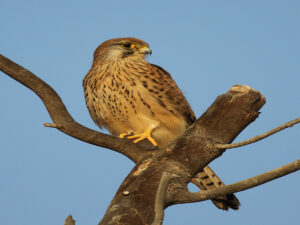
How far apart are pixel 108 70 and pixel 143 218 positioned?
178 centimetres

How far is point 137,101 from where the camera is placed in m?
3.99

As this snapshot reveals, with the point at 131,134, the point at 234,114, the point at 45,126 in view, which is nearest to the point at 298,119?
the point at 234,114

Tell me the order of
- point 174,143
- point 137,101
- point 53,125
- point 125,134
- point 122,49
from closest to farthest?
point 53,125 → point 174,143 → point 137,101 → point 125,134 → point 122,49

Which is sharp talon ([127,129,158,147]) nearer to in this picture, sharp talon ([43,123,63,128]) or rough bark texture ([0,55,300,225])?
rough bark texture ([0,55,300,225])

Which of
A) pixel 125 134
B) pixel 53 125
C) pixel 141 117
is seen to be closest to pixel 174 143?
pixel 53 125

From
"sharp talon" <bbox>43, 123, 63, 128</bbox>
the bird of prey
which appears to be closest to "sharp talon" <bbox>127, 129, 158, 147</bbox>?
the bird of prey

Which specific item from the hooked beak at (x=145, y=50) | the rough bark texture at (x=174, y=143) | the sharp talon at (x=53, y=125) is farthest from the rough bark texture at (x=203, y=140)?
the hooked beak at (x=145, y=50)

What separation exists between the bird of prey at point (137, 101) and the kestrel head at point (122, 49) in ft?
0.04

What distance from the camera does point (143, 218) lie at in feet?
9.18

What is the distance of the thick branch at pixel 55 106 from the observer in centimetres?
296

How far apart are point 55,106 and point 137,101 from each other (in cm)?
110

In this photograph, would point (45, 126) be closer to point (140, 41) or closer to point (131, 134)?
point (131, 134)

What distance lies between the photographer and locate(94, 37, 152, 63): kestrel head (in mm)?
4410

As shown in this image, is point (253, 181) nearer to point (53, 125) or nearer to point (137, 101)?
point (53, 125)
